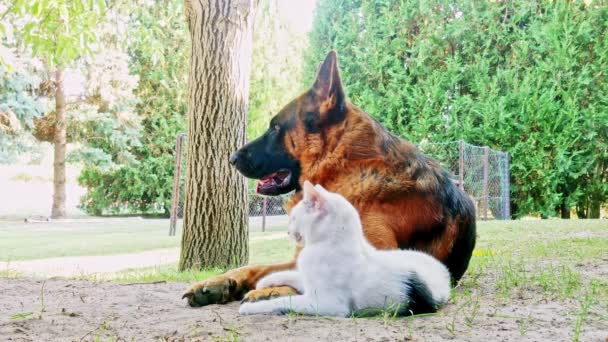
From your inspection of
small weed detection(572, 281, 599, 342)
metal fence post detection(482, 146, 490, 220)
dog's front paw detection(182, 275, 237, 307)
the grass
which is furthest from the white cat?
metal fence post detection(482, 146, 490, 220)

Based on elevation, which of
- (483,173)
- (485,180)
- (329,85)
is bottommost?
(485,180)

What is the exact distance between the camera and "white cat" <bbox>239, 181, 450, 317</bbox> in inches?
90.6

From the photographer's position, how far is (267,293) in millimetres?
2531

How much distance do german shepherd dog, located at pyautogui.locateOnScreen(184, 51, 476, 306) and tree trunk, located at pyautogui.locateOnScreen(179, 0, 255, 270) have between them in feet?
6.34

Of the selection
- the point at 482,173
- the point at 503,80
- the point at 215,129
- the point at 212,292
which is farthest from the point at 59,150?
the point at 212,292

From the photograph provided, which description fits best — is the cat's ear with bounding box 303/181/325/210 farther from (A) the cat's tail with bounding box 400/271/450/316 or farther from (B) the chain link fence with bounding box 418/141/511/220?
(B) the chain link fence with bounding box 418/141/511/220

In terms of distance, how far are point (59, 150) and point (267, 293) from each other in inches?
623

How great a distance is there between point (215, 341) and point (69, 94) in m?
17.1

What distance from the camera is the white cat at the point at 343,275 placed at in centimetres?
230

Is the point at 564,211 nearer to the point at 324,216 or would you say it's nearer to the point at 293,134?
the point at 293,134

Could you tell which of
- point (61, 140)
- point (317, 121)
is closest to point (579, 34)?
point (317, 121)

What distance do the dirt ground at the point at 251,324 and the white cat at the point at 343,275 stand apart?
8 centimetres

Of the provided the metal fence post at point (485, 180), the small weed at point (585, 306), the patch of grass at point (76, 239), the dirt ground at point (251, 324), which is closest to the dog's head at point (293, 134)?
the dirt ground at point (251, 324)

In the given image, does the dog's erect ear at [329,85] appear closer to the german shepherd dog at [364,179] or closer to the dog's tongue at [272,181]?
the german shepherd dog at [364,179]
